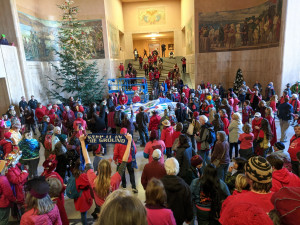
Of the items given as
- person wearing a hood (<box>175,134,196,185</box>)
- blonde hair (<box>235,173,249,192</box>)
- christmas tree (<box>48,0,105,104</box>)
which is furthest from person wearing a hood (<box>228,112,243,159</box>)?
christmas tree (<box>48,0,105,104</box>)

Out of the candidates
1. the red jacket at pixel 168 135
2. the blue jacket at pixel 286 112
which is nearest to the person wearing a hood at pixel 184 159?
the red jacket at pixel 168 135

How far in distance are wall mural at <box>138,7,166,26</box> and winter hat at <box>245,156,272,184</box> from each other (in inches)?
1055

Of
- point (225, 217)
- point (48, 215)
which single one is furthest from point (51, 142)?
point (225, 217)

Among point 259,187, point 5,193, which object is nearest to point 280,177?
point 259,187

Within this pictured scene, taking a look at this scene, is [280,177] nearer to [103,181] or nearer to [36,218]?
[103,181]

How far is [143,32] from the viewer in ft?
86.9

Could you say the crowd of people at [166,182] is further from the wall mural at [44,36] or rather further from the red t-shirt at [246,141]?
the wall mural at [44,36]

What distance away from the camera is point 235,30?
17672mm

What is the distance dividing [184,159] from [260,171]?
2305 millimetres

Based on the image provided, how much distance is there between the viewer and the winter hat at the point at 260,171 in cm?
199

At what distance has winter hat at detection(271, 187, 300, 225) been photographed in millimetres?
1593

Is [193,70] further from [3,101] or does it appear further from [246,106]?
[3,101]

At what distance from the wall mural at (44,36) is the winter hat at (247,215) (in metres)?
15.2

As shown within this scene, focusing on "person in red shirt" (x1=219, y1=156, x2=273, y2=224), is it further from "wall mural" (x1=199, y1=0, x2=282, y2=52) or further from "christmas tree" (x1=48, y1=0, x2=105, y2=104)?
"wall mural" (x1=199, y1=0, x2=282, y2=52)
